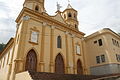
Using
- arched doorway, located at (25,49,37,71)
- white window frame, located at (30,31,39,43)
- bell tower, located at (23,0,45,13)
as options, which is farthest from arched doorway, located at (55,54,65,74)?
bell tower, located at (23,0,45,13)

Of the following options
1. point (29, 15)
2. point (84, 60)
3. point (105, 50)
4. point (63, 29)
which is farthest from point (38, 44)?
point (105, 50)

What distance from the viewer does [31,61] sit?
47.8 feet

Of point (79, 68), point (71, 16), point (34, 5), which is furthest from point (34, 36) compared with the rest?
point (71, 16)

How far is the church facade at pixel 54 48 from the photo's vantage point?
Result: 47.6 feet

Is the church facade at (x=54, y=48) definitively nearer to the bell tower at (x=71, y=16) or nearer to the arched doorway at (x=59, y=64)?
the arched doorway at (x=59, y=64)

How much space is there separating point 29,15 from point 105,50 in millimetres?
14038

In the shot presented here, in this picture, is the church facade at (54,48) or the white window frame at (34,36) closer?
the church facade at (54,48)

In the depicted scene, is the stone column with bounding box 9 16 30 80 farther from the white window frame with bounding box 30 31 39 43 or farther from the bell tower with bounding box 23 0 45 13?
the bell tower with bounding box 23 0 45 13

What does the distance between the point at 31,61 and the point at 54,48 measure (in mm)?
4216

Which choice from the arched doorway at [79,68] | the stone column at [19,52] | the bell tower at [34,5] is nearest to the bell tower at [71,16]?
the bell tower at [34,5]

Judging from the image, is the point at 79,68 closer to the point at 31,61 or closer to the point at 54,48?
the point at 54,48

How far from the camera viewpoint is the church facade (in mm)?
14505

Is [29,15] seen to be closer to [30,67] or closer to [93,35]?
[30,67]

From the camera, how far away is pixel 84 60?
835 inches
